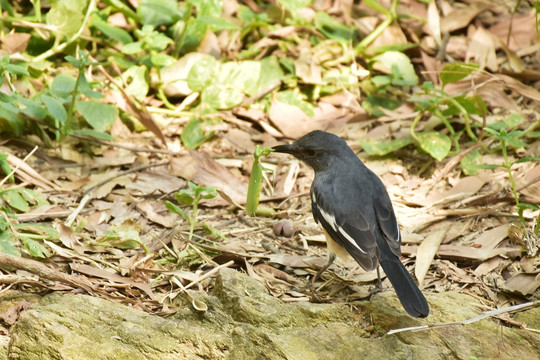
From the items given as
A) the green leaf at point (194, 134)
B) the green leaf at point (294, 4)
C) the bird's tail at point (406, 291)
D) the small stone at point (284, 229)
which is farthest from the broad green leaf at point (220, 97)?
the bird's tail at point (406, 291)

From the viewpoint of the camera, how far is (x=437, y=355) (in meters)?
3.59

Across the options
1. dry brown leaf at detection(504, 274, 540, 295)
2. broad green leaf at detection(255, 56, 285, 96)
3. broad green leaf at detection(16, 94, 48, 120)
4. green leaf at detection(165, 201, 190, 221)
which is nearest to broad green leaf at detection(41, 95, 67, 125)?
broad green leaf at detection(16, 94, 48, 120)

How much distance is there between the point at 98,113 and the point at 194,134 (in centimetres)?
89

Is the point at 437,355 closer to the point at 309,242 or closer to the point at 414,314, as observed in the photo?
the point at 414,314

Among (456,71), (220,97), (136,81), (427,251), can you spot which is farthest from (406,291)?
(136,81)

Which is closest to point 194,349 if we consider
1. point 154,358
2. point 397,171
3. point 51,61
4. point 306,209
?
point 154,358

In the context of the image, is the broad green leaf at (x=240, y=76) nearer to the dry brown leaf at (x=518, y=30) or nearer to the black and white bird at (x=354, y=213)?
the black and white bird at (x=354, y=213)

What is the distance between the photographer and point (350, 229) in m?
4.27

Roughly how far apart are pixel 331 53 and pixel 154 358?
432 centimetres

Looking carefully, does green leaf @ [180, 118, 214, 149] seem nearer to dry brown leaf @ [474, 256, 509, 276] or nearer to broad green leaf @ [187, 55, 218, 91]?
broad green leaf @ [187, 55, 218, 91]

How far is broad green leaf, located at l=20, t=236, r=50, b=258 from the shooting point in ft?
13.2

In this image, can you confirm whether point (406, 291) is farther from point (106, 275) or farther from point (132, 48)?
point (132, 48)

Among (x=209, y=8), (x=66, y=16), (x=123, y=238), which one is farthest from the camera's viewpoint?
(x=209, y=8)

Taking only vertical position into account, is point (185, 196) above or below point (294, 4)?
below
